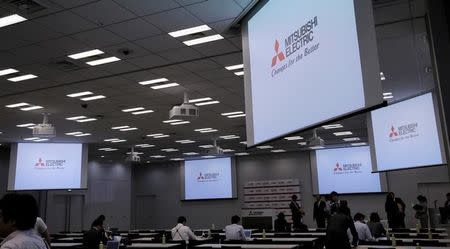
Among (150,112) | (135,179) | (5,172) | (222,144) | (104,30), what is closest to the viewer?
(104,30)

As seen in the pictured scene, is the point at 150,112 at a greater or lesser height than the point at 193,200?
greater

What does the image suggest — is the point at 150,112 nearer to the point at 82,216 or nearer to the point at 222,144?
the point at 222,144

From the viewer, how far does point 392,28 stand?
6.16m

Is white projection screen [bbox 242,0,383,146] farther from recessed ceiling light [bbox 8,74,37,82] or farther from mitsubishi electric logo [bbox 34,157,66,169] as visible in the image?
mitsubishi electric logo [bbox 34,157,66,169]

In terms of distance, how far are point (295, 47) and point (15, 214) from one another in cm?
239

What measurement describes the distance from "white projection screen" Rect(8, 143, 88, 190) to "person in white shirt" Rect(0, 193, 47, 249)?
12.2 m

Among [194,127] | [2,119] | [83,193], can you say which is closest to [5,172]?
[83,193]

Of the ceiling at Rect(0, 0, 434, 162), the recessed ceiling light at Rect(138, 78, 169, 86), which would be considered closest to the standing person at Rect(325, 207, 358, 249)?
the ceiling at Rect(0, 0, 434, 162)

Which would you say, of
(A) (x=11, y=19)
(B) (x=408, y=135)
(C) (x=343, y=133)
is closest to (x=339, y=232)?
(B) (x=408, y=135)

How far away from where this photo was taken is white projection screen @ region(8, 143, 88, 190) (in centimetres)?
1322

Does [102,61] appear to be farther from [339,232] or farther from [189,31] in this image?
[339,232]

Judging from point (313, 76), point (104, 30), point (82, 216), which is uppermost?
point (104, 30)

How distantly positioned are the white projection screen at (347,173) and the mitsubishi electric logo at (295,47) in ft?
52.3

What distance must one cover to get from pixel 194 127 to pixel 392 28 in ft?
28.2
